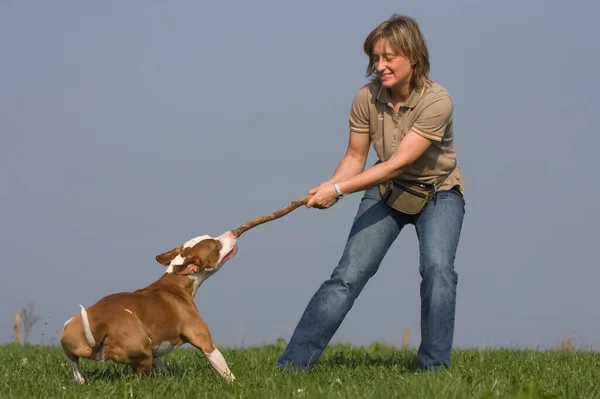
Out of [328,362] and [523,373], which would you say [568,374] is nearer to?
[523,373]

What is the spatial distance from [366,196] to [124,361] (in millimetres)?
2960

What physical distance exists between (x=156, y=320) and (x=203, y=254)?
85 centimetres

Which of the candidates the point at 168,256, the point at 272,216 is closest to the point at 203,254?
the point at 168,256

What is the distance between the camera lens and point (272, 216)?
339 inches

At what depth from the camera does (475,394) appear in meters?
6.54

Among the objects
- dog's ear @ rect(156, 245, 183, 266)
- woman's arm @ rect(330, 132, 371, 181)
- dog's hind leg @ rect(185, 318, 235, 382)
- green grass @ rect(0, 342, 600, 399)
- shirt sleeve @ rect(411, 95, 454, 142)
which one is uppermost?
shirt sleeve @ rect(411, 95, 454, 142)

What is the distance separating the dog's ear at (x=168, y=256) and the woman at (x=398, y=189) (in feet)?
4.67

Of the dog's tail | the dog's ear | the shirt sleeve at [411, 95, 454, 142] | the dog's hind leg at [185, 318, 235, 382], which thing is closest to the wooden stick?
the dog's ear

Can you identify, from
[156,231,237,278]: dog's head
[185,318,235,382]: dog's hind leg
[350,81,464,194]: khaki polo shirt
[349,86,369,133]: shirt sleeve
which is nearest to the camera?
[185,318,235,382]: dog's hind leg

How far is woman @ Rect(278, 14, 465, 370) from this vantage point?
8.34 metres

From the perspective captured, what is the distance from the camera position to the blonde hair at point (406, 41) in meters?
8.24

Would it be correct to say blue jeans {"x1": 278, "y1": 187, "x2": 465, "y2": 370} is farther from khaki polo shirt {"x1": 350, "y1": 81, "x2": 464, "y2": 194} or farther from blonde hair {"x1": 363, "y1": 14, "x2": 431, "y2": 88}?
blonde hair {"x1": 363, "y1": 14, "x2": 431, "y2": 88}

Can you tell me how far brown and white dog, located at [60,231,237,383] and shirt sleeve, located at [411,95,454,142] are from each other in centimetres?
211

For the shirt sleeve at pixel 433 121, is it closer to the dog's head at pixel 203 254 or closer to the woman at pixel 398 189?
the woman at pixel 398 189
